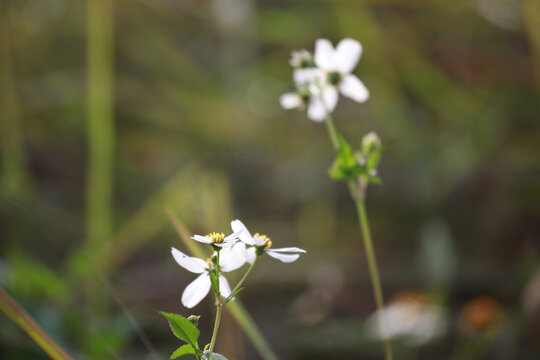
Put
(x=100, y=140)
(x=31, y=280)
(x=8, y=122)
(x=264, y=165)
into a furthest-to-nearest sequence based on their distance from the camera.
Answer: (x=264, y=165) → (x=8, y=122) → (x=100, y=140) → (x=31, y=280)

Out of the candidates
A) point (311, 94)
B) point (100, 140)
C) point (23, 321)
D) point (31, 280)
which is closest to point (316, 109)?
point (311, 94)

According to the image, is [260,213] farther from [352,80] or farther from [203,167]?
[352,80]

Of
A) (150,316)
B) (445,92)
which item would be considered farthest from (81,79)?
(445,92)

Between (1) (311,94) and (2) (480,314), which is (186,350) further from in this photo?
(2) (480,314)

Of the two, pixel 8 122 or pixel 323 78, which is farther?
pixel 8 122

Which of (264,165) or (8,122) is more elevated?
(264,165)
